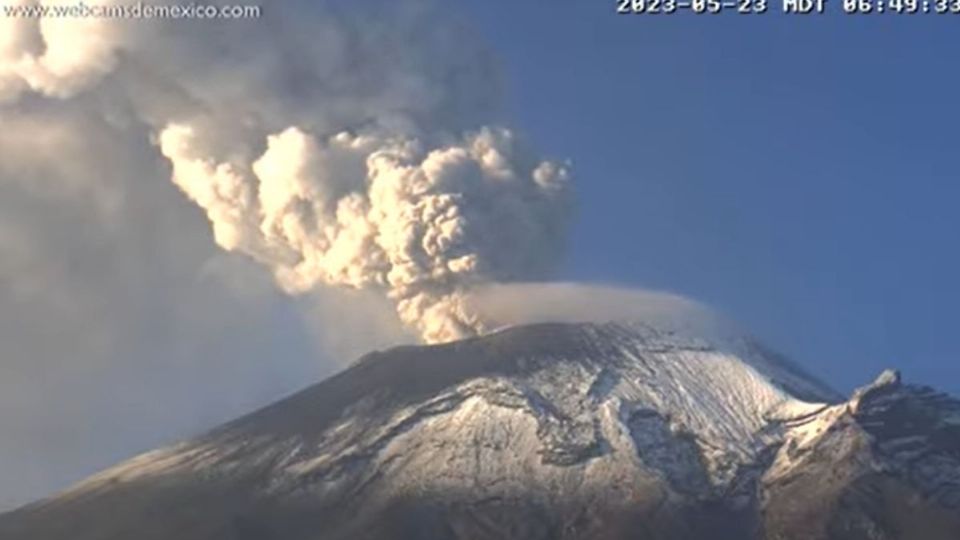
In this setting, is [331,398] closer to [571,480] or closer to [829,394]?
[571,480]

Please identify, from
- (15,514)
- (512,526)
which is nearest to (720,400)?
(512,526)

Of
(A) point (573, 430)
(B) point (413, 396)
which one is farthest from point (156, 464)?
(A) point (573, 430)

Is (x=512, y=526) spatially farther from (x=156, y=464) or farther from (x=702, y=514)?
(x=156, y=464)

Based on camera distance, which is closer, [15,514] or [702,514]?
[702,514]

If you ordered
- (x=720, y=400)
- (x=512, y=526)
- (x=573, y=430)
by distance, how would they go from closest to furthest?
(x=512, y=526) → (x=573, y=430) → (x=720, y=400)

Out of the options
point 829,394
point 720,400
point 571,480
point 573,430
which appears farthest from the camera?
point 829,394

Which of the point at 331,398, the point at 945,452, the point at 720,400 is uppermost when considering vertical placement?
the point at 331,398

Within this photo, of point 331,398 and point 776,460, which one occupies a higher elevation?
point 331,398
